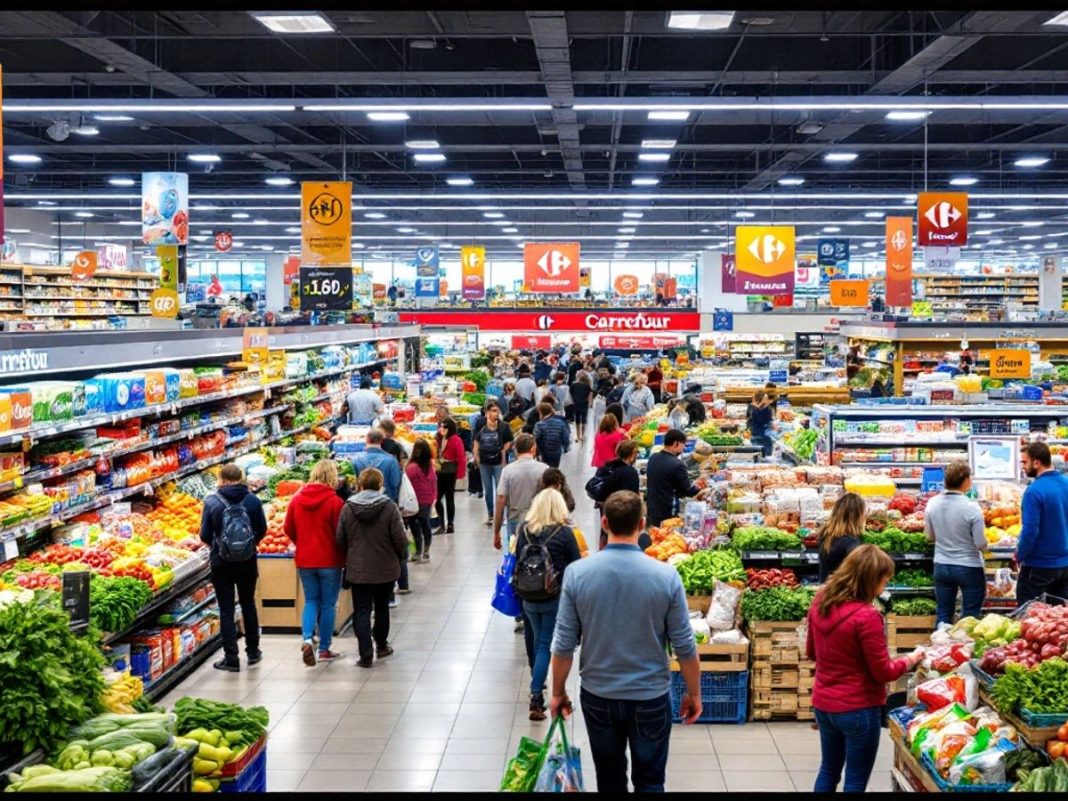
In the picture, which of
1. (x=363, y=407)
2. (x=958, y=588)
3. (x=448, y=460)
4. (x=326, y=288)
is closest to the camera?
(x=958, y=588)

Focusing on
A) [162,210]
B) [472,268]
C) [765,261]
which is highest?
[162,210]

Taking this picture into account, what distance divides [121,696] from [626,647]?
7.61 feet

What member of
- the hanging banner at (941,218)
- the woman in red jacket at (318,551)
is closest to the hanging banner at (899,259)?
the hanging banner at (941,218)

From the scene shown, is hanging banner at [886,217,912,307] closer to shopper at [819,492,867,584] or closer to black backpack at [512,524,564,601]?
shopper at [819,492,867,584]

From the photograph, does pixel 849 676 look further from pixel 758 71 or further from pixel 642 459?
pixel 758 71

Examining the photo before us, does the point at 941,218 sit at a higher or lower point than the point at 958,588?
higher

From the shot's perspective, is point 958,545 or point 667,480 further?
point 667,480

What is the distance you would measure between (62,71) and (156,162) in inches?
417

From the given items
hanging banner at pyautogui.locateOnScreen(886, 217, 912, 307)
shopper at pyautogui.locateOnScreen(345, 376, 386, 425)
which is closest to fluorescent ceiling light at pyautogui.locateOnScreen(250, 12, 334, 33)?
shopper at pyautogui.locateOnScreen(345, 376, 386, 425)

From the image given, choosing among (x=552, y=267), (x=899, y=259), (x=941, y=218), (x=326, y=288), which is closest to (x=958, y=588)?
(x=941, y=218)

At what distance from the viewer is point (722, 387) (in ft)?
68.6

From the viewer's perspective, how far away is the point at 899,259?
75.2 ft

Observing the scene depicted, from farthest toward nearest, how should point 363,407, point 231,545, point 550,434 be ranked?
point 363,407, point 550,434, point 231,545

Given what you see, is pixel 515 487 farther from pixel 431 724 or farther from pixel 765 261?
pixel 765 261
